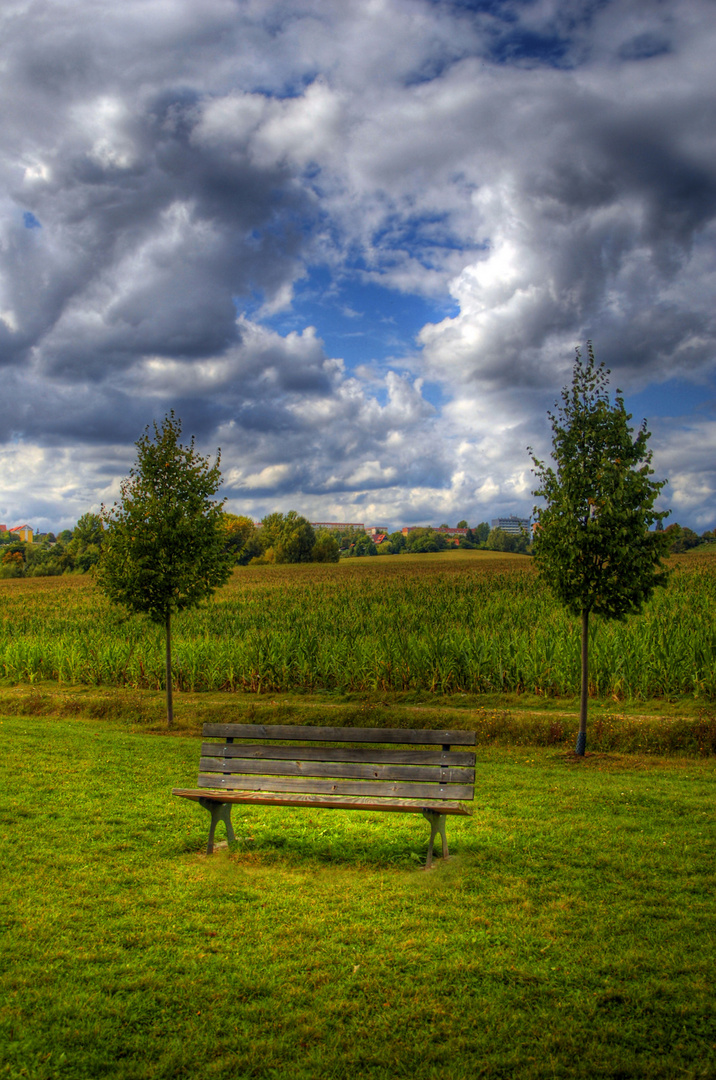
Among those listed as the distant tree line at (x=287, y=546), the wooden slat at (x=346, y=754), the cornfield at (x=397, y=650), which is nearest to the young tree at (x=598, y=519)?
the cornfield at (x=397, y=650)

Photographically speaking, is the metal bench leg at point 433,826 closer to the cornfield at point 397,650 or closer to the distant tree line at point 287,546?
the cornfield at point 397,650

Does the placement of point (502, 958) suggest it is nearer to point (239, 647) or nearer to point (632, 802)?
point (632, 802)

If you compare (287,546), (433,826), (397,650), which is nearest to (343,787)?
(433,826)

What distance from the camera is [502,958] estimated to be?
4.10 metres

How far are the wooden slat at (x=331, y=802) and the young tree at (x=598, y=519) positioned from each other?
5.40 m

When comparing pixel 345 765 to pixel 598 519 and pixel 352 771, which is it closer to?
pixel 352 771

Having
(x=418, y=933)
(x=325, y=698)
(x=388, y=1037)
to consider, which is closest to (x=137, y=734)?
(x=325, y=698)

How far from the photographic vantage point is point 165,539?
42.2ft

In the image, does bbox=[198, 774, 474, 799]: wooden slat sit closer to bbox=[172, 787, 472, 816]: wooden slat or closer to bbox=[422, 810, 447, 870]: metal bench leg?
bbox=[172, 787, 472, 816]: wooden slat

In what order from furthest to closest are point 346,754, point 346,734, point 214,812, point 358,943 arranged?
point 346,734
point 346,754
point 214,812
point 358,943

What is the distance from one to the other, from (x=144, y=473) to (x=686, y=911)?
37.4 ft

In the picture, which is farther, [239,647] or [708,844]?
[239,647]

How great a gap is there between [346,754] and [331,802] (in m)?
0.59

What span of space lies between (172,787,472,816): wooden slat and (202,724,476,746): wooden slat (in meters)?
0.51
